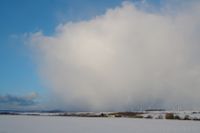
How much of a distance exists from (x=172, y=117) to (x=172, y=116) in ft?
1.87

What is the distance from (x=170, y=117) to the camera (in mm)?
121125

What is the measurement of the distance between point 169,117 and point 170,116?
0.78 meters

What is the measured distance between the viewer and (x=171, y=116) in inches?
4779

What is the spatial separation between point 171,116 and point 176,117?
10.9 ft

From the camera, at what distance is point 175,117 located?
392 ft

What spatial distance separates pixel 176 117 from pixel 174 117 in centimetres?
218

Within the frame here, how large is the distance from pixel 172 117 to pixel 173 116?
821 millimetres

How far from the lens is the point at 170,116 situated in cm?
12212

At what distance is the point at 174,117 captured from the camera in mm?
120438

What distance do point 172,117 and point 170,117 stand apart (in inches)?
37.1

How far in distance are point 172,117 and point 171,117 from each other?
0.42 m

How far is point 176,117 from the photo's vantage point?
118 m

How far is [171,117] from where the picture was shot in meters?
121
